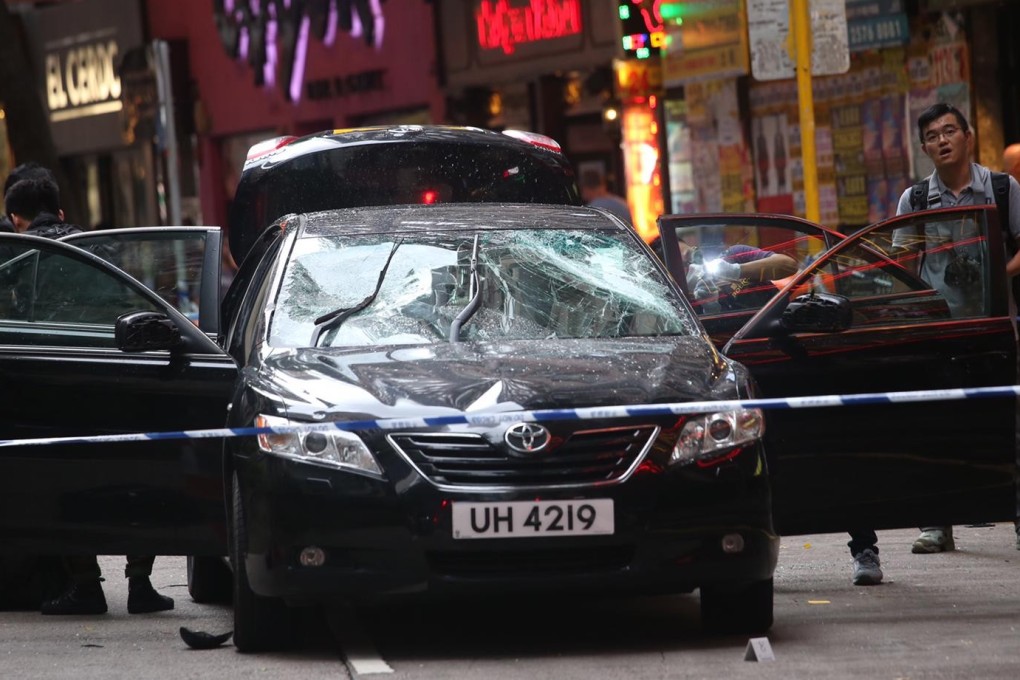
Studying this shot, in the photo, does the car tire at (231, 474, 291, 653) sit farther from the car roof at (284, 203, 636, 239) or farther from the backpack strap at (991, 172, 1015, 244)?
the backpack strap at (991, 172, 1015, 244)

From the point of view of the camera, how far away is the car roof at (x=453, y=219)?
26.7 feet

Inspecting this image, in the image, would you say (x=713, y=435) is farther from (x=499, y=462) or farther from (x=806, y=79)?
(x=806, y=79)

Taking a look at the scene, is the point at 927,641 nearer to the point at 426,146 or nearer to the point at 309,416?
the point at 309,416

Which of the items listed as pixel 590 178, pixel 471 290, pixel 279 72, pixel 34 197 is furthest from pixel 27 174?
pixel 279 72

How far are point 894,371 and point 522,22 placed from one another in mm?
17399

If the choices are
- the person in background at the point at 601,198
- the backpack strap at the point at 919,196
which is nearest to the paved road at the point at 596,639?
the backpack strap at the point at 919,196

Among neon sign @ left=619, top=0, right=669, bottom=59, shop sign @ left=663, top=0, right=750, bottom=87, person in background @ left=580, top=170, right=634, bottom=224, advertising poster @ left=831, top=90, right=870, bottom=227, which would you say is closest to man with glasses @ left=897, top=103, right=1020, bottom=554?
neon sign @ left=619, top=0, right=669, bottom=59

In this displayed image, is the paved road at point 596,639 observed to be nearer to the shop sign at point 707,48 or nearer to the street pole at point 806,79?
the street pole at point 806,79

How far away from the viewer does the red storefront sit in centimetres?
2823

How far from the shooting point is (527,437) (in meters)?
6.70

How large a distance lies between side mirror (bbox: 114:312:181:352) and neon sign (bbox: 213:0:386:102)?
21.4 metres

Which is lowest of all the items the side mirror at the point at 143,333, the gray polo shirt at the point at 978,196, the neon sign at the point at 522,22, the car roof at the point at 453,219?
the side mirror at the point at 143,333

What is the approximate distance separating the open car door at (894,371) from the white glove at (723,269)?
36.0 inches

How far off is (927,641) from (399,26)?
22.0m
